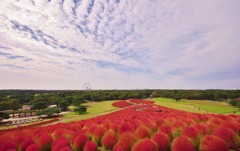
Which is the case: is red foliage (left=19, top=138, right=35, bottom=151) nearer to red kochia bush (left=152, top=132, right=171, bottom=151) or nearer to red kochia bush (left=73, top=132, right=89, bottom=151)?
red kochia bush (left=73, top=132, right=89, bottom=151)

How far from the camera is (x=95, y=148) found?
5.26 m

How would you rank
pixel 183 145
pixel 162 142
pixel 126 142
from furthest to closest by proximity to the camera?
1. pixel 126 142
2. pixel 162 142
3. pixel 183 145

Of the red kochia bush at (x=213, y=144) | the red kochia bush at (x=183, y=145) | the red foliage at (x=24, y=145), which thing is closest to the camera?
the red kochia bush at (x=213, y=144)

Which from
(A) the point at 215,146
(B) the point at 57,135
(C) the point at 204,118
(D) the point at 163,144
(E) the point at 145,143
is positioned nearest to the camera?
(A) the point at 215,146

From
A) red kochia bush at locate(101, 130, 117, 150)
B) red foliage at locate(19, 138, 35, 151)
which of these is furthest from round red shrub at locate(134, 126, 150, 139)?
red foliage at locate(19, 138, 35, 151)

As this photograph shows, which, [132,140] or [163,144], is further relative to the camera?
[132,140]

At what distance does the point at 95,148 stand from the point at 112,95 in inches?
3518

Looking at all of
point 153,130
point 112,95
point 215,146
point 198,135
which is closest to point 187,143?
point 215,146

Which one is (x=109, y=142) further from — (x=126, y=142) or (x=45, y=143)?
(x=45, y=143)

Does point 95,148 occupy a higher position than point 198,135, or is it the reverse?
point 198,135

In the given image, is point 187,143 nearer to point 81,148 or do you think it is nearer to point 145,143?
point 145,143

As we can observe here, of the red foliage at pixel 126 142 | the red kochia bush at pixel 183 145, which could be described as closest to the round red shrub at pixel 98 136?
the red foliage at pixel 126 142

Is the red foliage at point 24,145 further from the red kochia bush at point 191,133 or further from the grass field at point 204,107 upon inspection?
the grass field at point 204,107

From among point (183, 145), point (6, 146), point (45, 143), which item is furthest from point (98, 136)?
point (183, 145)
